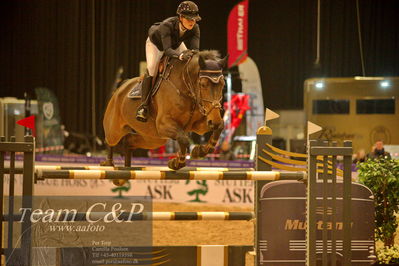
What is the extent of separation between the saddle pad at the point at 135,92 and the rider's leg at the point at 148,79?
0.16 m

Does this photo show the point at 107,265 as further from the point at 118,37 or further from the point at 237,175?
the point at 118,37

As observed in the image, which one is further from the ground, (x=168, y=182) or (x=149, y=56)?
(x=149, y=56)

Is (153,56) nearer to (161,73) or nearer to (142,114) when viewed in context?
(161,73)

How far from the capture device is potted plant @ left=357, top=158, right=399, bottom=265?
459cm

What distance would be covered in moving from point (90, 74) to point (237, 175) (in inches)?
422

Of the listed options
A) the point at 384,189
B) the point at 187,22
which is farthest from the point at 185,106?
the point at 384,189

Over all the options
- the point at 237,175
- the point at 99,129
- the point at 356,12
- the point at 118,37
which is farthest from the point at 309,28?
the point at 237,175

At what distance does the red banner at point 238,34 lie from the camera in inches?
493

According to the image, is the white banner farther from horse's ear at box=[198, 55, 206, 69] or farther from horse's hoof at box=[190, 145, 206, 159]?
horse's ear at box=[198, 55, 206, 69]

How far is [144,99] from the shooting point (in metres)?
4.54

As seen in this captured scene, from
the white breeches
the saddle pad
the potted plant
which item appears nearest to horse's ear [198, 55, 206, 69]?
the white breeches

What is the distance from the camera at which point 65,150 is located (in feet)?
45.7

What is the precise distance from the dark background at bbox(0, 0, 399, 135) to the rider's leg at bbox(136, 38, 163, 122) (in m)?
8.67

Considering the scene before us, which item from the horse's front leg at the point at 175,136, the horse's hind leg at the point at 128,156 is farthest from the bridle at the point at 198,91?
the horse's hind leg at the point at 128,156
